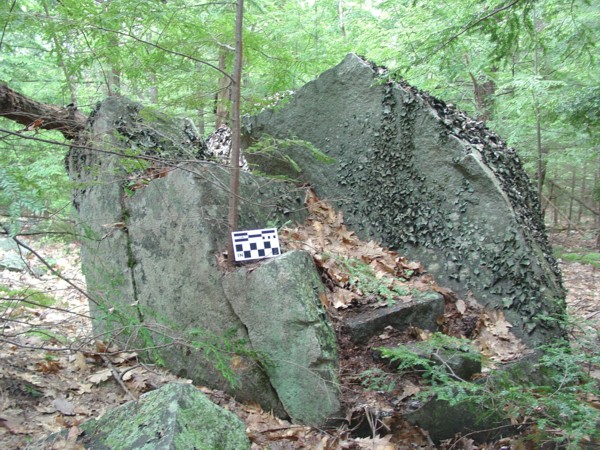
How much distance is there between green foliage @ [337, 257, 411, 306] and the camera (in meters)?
3.96

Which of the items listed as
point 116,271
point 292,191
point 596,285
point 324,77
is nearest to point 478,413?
point 292,191

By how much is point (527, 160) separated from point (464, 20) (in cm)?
858

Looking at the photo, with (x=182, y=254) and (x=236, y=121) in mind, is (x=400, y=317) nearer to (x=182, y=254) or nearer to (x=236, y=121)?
(x=182, y=254)

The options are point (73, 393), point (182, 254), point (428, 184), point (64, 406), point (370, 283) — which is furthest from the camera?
point (428, 184)

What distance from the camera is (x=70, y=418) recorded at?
3.07 m

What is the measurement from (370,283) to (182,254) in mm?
1813

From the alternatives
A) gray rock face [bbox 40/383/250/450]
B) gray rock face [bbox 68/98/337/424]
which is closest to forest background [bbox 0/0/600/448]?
gray rock face [bbox 68/98/337/424]

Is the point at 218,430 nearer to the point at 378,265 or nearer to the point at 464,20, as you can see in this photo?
the point at 378,265

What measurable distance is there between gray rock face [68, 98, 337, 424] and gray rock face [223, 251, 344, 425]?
0.02 meters

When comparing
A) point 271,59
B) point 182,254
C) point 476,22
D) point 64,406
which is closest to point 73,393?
point 64,406

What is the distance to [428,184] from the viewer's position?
15.4ft

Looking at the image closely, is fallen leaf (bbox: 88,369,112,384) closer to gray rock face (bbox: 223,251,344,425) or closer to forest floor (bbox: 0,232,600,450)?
forest floor (bbox: 0,232,600,450)

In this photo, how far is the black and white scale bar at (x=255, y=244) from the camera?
3670 millimetres

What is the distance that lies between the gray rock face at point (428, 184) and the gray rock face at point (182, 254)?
846 millimetres
